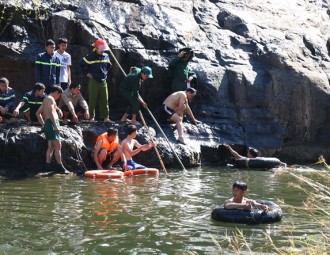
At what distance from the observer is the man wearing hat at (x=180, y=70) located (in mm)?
16938

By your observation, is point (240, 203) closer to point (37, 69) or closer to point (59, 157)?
point (59, 157)

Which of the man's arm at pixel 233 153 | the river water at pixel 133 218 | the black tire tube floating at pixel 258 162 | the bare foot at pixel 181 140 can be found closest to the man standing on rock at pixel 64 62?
the river water at pixel 133 218

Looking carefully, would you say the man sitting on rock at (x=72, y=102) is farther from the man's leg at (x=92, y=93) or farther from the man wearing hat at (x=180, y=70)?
the man wearing hat at (x=180, y=70)

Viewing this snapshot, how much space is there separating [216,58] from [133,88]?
12.4 feet

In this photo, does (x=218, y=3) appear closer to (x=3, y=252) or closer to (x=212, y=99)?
(x=212, y=99)

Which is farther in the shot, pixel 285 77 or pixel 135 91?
pixel 285 77

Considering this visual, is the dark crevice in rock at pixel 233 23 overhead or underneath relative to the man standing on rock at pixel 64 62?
overhead

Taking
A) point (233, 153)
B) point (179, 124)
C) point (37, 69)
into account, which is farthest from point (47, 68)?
point (233, 153)

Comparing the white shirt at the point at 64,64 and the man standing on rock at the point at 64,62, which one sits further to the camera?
the white shirt at the point at 64,64

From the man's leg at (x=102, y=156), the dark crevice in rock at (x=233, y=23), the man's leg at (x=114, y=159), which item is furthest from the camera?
the dark crevice in rock at (x=233, y=23)

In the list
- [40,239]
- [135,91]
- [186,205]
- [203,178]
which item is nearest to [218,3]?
[135,91]

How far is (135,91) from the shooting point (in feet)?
50.5

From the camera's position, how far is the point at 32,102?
47.1ft

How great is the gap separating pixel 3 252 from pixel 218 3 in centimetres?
1495
